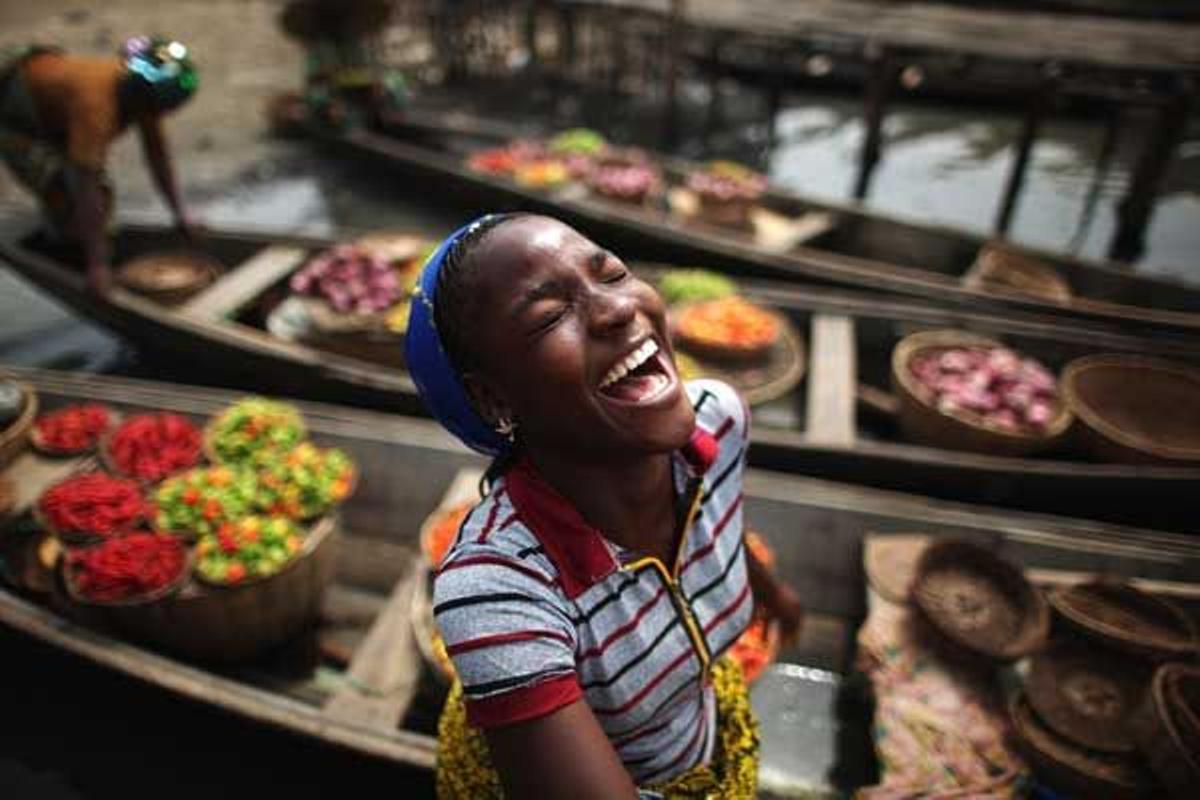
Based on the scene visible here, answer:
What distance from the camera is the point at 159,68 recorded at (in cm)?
527

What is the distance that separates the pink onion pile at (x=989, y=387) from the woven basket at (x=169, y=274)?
541 cm

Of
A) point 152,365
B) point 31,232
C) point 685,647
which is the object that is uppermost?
point 685,647

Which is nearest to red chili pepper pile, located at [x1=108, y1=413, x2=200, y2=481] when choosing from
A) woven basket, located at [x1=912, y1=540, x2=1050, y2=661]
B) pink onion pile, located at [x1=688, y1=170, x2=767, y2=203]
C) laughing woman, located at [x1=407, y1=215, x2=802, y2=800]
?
laughing woman, located at [x1=407, y1=215, x2=802, y2=800]

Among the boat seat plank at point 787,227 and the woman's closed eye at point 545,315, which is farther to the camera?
the boat seat plank at point 787,227

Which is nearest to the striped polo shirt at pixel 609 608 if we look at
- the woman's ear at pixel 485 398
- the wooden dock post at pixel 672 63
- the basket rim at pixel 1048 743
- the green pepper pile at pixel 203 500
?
the woman's ear at pixel 485 398

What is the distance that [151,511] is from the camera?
363 centimetres

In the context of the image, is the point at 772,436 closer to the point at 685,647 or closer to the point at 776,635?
the point at 776,635

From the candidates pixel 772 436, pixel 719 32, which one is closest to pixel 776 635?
pixel 772 436

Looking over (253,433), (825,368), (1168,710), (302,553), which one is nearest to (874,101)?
(825,368)

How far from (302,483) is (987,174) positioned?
419 inches

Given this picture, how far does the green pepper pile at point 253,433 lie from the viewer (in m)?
Answer: 4.01

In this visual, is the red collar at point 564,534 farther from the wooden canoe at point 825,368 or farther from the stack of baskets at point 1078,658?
the wooden canoe at point 825,368

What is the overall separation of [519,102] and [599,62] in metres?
2.72

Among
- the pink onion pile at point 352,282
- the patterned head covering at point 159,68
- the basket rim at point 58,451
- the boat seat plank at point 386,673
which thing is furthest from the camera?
the pink onion pile at point 352,282
